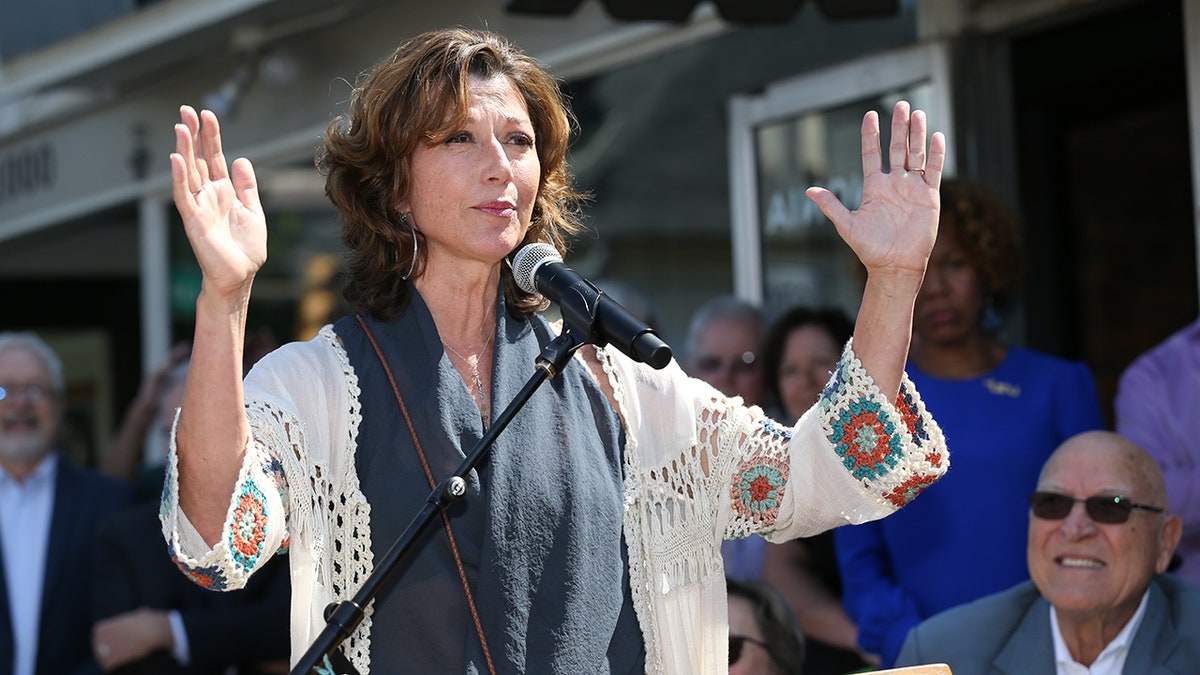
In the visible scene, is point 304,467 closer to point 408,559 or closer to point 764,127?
point 408,559

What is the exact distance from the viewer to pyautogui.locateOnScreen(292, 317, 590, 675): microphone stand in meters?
2.23

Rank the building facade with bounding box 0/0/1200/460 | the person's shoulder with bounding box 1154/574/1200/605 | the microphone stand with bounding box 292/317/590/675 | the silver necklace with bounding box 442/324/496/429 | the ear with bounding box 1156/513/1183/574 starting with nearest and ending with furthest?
1. the microphone stand with bounding box 292/317/590/675
2. the silver necklace with bounding box 442/324/496/429
3. the person's shoulder with bounding box 1154/574/1200/605
4. the ear with bounding box 1156/513/1183/574
5. the building facade with bounding box 0/0/1200/460

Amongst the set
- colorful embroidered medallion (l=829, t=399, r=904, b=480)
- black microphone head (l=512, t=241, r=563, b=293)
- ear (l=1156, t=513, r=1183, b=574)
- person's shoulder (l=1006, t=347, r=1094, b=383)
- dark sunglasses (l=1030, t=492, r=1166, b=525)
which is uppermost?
black microphone head (l=512, t=241, r=563, b=293)

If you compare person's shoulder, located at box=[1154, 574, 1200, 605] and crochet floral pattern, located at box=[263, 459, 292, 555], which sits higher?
crochet floral pattern, located at box=[263, 459, 292, 555]

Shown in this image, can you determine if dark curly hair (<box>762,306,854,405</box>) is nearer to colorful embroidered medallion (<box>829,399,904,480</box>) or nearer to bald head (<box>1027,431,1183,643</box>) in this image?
bald head (<box>1027,431,1183,643</box>)

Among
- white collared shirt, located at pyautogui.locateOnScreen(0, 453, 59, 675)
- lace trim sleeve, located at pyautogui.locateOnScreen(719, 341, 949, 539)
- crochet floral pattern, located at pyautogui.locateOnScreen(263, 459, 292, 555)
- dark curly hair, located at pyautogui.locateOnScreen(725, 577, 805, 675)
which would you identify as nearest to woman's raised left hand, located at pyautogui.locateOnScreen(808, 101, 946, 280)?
lace trim sleeve, located at pyautogui.locateOnScreen(719, 341, 949, 539)

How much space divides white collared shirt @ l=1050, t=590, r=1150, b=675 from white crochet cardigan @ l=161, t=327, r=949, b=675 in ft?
4.58

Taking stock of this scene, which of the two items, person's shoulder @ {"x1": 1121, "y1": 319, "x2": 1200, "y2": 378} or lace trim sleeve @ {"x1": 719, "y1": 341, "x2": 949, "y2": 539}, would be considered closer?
lace trim sleeve @ {"x1": 719, "y1": 341, "x2": 949, "y2": 539}

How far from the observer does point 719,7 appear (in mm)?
5051

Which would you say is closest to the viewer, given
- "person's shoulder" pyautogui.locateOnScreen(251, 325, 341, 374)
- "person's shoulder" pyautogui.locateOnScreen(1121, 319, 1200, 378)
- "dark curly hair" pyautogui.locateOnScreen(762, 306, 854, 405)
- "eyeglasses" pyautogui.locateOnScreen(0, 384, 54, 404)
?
"person's shoulder" pyautogui.locateOnScreen(251, 325, 341, 374)

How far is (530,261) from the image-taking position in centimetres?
264

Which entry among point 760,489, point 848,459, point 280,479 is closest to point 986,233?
point 760,489

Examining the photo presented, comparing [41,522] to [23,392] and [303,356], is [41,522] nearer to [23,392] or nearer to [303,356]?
[23,392]

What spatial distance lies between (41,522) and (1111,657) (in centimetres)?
396
